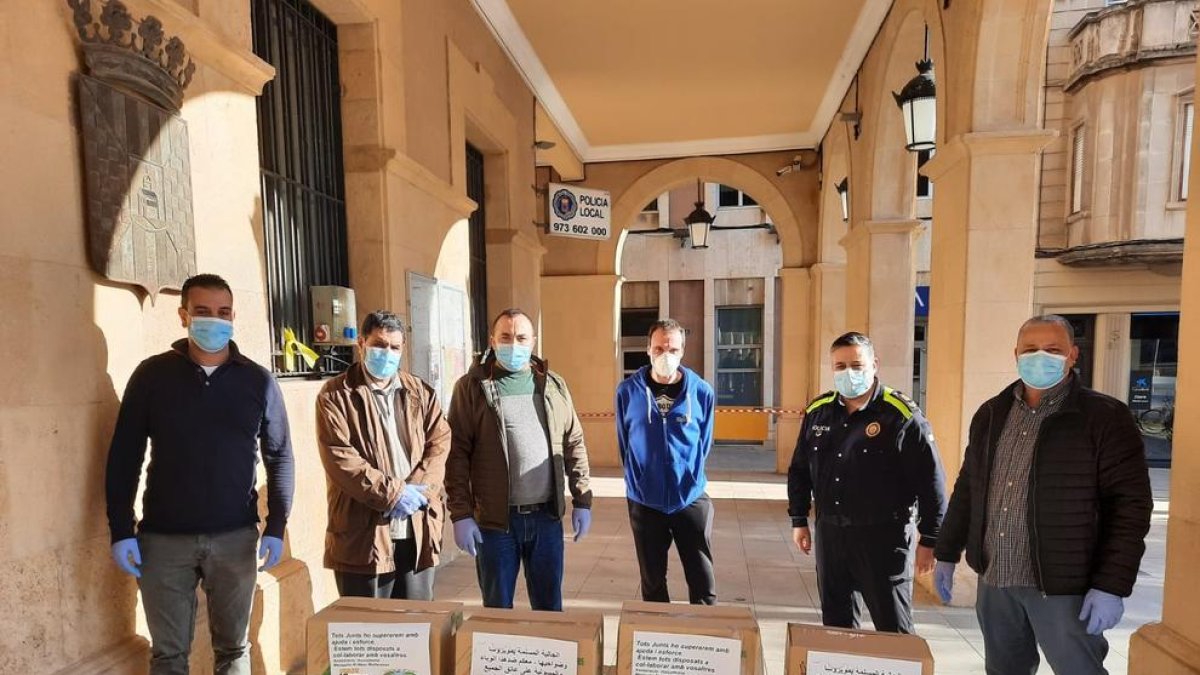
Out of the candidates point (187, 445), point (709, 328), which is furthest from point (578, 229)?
point (709, 328)

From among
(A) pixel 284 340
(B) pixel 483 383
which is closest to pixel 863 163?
(B) pixel 483 383

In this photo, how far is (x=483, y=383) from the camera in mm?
2834

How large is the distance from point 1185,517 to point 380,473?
3.03m

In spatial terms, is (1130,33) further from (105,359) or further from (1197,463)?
(105,359)

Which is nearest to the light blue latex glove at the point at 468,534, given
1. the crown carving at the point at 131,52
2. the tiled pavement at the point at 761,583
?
the tiled pavement at the point at 761,583

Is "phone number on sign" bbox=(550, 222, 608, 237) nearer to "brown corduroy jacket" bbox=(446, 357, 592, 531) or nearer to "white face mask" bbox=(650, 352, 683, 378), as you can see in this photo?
"white face mask" bbox=(650, 352, 683, 378)

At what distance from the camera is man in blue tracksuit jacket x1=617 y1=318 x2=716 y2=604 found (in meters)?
3.08

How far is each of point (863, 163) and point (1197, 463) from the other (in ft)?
16.4

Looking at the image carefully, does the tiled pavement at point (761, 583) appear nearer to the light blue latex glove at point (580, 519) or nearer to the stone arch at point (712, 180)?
the light blue latex glove at point (580, 519)

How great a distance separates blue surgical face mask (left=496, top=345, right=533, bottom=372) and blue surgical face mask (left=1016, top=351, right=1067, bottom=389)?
6.80ft

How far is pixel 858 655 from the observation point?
1.42 meters

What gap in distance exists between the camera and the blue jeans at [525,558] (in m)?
2.83

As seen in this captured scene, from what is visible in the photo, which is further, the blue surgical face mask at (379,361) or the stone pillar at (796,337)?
the stone pillar at (796,337)

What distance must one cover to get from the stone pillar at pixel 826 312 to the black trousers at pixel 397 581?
7.11 m
